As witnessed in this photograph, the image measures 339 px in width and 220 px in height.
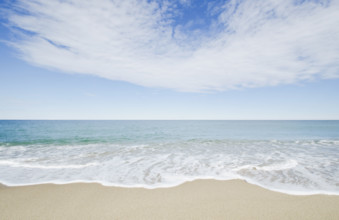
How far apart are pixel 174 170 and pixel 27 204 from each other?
17.1ft

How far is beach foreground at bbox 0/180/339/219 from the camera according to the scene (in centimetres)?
384

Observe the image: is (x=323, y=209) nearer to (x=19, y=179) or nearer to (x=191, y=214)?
(x=191, y=214)

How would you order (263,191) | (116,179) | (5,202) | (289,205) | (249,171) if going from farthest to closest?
(249,171) → (116,179) → (263,191) → (5,202) → (289,205)

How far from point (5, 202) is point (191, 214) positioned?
17.2 ft

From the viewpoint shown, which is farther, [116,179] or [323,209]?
[116,179]

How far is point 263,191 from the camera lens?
201 inches

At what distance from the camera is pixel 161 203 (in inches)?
172

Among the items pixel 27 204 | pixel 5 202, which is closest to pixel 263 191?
pixel 27 204

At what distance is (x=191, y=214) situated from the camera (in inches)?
151

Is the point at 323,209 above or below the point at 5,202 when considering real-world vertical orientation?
above

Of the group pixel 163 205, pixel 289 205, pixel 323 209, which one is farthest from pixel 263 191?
pixel 163 205

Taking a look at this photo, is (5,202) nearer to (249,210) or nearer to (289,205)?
(249,210)

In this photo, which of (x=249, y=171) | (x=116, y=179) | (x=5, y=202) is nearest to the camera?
(x=5, y=202)

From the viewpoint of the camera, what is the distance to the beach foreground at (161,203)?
3.84m
